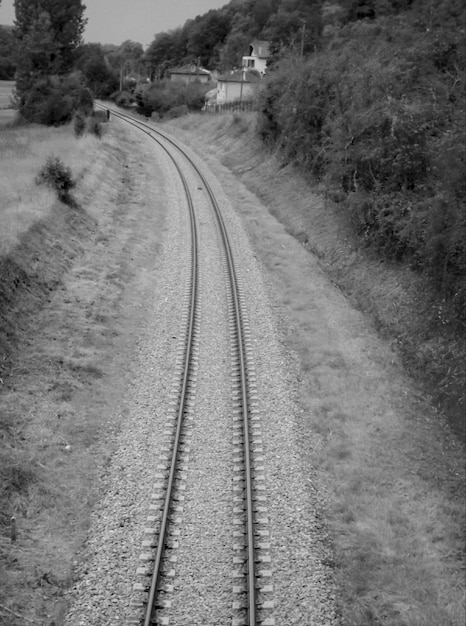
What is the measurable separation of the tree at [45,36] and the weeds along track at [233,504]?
1917 inches

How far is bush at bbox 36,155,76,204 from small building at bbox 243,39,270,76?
7672 cm

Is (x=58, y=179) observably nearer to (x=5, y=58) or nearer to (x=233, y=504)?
(x=233, y=504)

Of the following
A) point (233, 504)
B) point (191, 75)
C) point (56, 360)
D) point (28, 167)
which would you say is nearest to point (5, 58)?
point (191, 75)

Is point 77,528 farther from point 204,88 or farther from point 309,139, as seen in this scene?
point 204,88

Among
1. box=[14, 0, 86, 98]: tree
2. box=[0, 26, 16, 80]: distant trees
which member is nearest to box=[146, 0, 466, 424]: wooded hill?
box=[14, 0, 86, 98]: tree

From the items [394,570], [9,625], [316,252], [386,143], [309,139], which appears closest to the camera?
[9,625]

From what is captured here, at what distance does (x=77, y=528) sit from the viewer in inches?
411

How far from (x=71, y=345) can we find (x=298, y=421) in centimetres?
665

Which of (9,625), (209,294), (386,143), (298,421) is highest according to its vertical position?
(386,143)

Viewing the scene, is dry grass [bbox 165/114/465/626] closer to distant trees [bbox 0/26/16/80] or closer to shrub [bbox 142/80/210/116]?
shrub [bbox 142/80/210/116]

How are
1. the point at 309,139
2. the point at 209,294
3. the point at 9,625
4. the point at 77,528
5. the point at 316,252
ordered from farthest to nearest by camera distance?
the point at 309,139 < the point at 316,252 < the point at 209,294 < the point at 77,528 < the point at 9,625

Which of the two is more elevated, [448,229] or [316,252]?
[448,229]

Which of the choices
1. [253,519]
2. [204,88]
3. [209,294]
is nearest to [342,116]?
[209,294]

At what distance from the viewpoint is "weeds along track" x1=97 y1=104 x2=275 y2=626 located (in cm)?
896
